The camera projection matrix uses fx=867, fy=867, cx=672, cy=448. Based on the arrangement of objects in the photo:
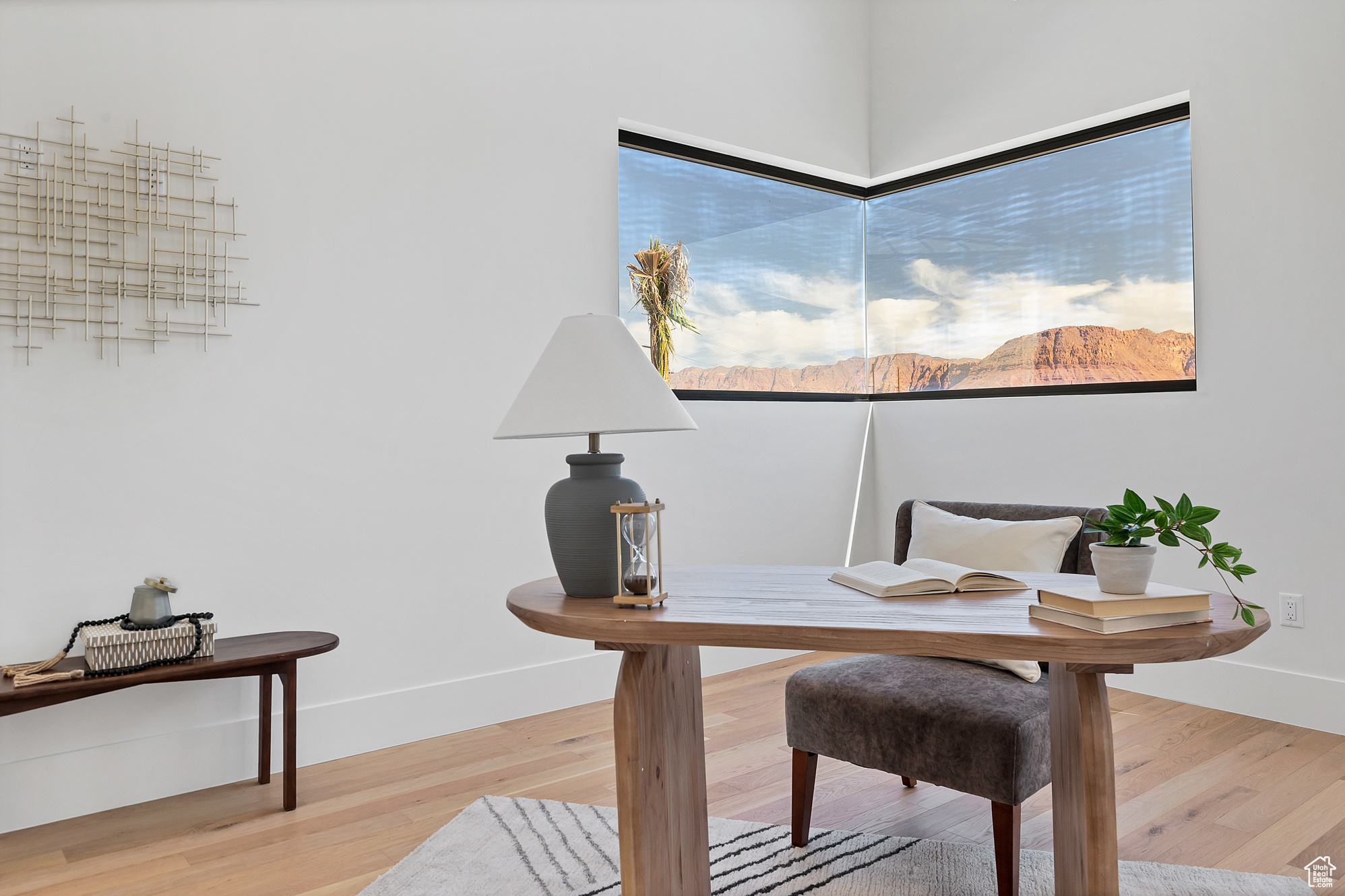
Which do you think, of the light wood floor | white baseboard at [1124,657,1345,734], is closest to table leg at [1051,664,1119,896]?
the light wood floor

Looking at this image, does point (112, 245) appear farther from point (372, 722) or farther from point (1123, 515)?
point (1123, 515)

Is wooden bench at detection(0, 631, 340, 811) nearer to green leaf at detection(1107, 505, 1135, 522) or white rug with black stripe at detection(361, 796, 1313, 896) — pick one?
white rug with black stripe at detection(361, 796, 1313, 896)

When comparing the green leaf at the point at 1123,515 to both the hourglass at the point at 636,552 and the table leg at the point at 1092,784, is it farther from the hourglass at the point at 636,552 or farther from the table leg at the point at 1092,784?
the hourglass at the point at 636,552

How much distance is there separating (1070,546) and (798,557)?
1.93 metres

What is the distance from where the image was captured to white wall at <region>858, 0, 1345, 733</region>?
2885 mm

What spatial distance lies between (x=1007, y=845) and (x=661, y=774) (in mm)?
708

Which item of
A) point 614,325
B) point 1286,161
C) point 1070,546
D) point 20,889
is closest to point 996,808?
point 1070,546

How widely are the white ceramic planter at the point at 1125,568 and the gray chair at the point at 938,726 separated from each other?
0.91 ft

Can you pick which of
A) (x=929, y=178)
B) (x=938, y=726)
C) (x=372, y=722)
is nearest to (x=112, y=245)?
(x=372, y=722)

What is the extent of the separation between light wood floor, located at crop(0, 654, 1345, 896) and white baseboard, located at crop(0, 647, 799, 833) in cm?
5

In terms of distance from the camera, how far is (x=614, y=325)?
1762 mm

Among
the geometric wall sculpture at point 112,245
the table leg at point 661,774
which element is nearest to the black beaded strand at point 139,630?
the geometric wall sculpture at point 112,245

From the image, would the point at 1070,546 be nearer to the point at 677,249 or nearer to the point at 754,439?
the point at 754,439

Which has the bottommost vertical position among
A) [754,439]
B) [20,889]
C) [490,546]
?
[20,889]
